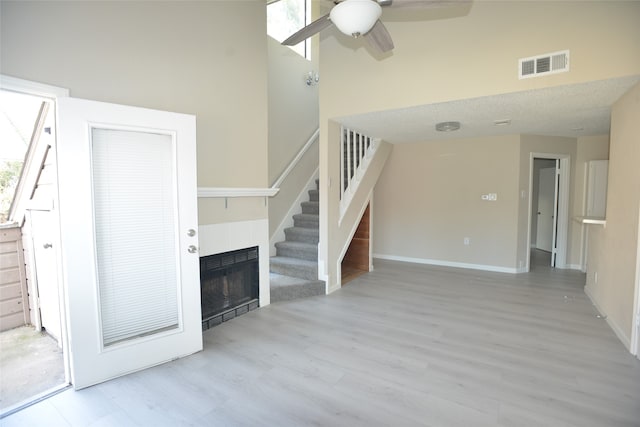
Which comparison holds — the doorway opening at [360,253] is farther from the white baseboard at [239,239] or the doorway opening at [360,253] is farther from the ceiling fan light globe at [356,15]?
the ceiling fan light globe at [356,15]

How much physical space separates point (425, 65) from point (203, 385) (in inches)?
135

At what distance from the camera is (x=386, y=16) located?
3352 millimetres

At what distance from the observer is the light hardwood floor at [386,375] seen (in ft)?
6.10

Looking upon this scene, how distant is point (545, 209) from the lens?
7.05 meters

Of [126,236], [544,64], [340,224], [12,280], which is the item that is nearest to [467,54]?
[544,64]

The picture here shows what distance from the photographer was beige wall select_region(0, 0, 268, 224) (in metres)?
1.93

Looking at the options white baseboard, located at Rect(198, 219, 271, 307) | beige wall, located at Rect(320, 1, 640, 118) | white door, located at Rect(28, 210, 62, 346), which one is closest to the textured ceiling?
beige wall, located at Rect(320, 1, 640, 118)

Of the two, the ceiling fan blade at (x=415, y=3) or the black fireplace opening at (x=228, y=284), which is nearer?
the ceiling fan blade at (x=415, y=3)

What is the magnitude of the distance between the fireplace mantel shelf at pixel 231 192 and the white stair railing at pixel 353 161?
1.22m

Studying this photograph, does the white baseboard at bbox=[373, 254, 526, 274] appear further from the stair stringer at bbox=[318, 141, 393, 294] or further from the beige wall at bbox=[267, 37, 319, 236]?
the beige wall at bbox=[267, 37, 319, 236]

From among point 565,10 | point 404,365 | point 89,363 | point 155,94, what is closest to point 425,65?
point 565,10

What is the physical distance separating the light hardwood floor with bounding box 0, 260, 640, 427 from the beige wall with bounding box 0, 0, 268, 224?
1.30 metres

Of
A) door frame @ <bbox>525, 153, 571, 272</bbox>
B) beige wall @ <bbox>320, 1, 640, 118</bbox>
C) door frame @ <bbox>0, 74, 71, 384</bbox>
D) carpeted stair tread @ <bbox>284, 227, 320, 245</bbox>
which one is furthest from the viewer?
door frame @ <bbox>525, 153, 571, 272</bbox>

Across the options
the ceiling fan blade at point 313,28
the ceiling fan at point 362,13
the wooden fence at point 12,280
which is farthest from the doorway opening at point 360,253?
the wooden fence at point 12,280
